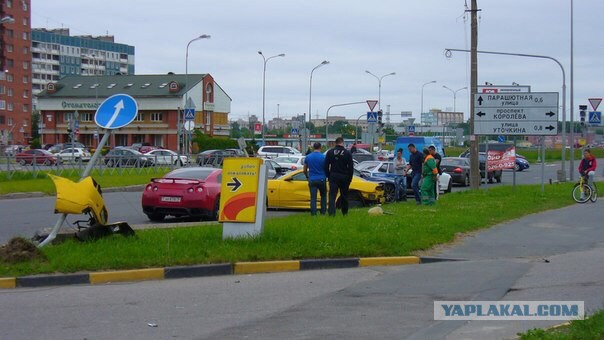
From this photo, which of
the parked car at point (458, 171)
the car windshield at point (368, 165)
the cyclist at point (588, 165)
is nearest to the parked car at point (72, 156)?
the car windshield at point (368, 165)

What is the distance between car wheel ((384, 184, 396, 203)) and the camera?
22.9m

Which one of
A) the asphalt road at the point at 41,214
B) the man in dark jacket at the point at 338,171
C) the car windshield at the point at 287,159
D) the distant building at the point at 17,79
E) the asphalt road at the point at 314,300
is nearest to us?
the asphalt road at the point at 314,300

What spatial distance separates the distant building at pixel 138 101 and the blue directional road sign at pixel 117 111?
6653cm

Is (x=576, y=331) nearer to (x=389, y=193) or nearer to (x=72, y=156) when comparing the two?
(x=389, y=193)

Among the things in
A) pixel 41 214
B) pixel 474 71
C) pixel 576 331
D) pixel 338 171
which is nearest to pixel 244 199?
pixel 338 171

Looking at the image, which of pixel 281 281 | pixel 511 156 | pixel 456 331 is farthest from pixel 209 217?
pixel 511 156

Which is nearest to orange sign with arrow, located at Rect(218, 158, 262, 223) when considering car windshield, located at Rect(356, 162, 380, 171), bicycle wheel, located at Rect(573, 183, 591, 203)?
bicycle wheel, located at Rect(573, 183, 591, 203)

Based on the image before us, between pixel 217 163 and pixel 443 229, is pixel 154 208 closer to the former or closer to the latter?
pixel 443 229

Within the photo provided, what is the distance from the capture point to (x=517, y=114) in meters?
24.8

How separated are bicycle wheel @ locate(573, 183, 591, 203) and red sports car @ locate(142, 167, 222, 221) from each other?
11.4m

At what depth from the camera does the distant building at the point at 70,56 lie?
420 ft

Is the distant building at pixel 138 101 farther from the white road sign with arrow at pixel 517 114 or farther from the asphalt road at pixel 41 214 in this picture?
the white road sign with arrow at pixel 517 114

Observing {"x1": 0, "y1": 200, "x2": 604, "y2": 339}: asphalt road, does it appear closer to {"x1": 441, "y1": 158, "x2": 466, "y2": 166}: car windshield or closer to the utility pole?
the utility pole

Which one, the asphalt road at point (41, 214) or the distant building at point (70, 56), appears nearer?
the asphalt road at point (41, 214)
